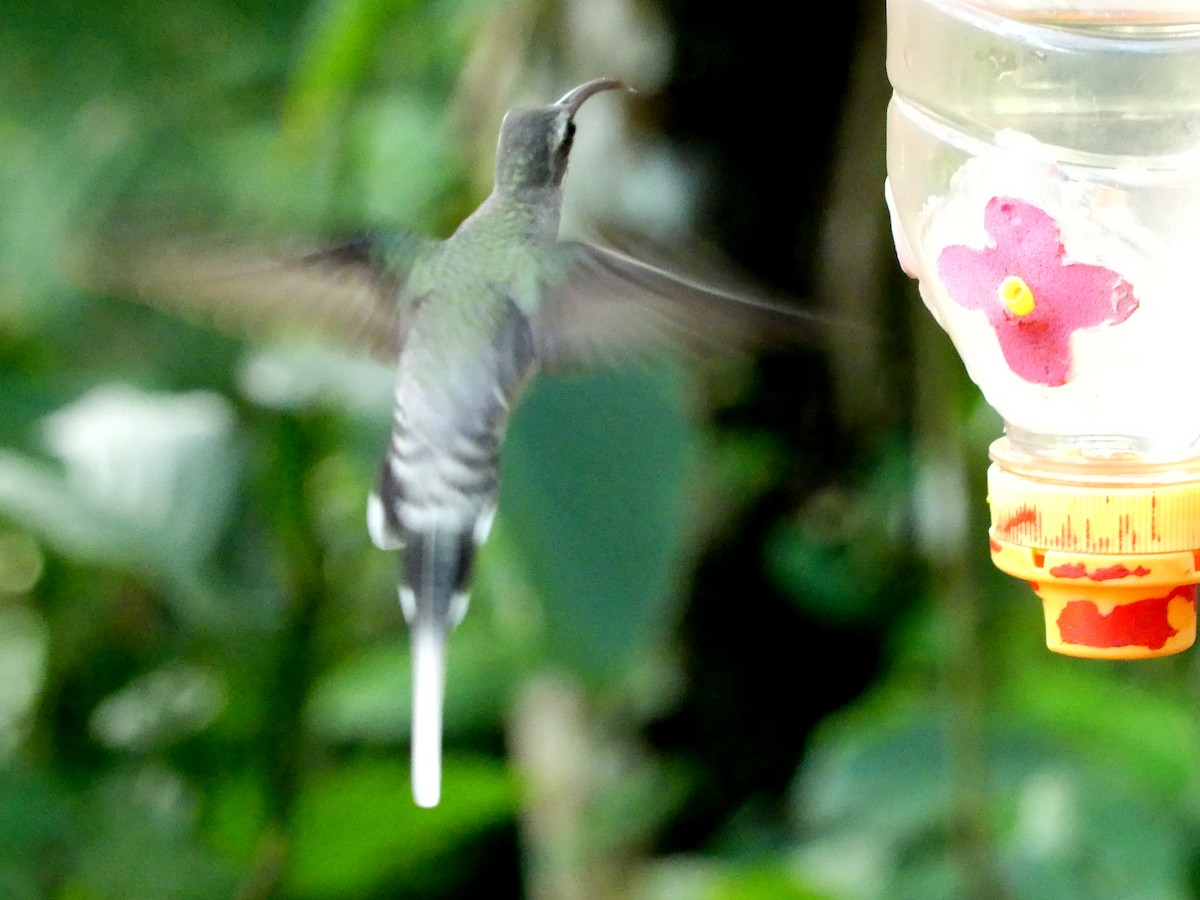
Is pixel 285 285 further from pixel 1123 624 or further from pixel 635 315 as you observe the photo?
pixel 1123 624

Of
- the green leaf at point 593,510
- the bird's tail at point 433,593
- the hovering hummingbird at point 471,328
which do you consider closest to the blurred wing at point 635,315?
the hovering hummingbird at point 471,328

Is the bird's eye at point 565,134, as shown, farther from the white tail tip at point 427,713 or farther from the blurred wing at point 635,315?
the white tail tip at point 427,713

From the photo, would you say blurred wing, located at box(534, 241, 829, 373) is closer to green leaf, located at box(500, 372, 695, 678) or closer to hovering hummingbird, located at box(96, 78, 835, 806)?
hovering hummingbird, located at box(96, 78, 835, 806)

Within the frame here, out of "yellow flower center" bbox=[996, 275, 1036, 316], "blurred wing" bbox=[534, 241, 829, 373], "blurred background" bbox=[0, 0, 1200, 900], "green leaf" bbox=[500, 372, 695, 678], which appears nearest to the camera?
"blurred wing" bbox=[534, 241, 829, 373]

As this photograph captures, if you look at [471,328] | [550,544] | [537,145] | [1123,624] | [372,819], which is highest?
[537,145]

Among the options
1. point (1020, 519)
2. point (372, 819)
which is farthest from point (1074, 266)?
point (372, 819)

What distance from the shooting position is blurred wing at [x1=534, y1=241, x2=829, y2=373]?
809 millimetres

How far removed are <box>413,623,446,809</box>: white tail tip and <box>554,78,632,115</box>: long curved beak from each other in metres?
0.30

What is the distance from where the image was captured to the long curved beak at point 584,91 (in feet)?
2.99

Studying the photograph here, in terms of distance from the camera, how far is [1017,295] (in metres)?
0.91

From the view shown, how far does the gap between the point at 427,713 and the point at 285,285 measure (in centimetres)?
30

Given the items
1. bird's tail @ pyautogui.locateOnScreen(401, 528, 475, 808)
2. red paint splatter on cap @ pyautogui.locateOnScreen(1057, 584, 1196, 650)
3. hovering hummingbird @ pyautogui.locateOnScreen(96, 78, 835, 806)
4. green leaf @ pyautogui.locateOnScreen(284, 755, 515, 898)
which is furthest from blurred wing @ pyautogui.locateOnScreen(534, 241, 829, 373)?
green leaf @ pyautogui.locateOnScreen(284, 755, 515, 898)

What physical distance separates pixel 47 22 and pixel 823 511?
3.96 ft

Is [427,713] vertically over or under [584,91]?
under
